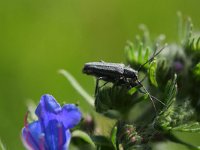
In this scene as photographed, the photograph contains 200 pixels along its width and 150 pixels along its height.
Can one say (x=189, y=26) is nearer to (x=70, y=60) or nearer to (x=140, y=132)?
(x=140, y=132)

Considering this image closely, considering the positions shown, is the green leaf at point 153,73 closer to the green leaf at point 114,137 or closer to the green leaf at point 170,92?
the green leaf at point 170,92

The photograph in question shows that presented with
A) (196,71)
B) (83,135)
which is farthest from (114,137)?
(196,71)

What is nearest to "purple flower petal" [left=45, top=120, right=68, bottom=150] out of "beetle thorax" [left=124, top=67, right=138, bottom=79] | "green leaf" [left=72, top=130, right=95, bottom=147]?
"green leaf" [left=72, top=130, right=95, bottom=147]

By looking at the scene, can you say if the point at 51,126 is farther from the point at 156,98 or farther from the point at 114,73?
the point at 156,98

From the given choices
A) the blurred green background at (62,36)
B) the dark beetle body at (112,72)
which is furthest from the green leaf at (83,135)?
the blurred green background at (62,36)

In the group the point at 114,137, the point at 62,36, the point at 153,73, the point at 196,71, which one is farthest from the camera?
the point at 62,36

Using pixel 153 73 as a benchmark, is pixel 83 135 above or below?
below

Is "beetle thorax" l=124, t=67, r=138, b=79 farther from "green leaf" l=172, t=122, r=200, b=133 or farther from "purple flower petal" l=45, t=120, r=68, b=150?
"purple flower petal" l=45, t=120, r=68, b=150
